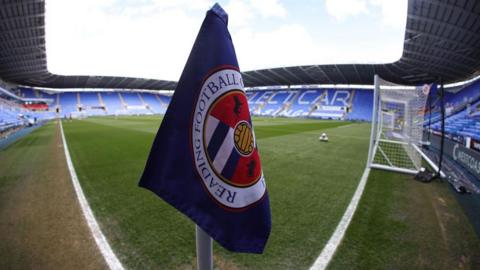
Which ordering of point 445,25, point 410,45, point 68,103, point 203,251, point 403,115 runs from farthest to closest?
point 68,103, point 410,45, point 445,25, point 403,115, point 203,251

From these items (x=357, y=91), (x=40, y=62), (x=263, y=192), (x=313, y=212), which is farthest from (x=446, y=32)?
(x=40, y=62)

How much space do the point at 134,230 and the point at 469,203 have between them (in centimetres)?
617

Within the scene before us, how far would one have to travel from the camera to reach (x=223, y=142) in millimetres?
1113

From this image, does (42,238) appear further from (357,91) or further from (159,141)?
(357,91)

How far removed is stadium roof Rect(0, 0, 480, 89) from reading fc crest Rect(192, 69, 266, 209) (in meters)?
7.81

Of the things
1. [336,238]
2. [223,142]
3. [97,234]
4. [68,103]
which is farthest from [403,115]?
[68,103]

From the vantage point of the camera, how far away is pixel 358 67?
121ft

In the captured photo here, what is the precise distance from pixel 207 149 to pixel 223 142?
0.27 feet

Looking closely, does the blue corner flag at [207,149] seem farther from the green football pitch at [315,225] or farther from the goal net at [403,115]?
the goal net at [403,115]

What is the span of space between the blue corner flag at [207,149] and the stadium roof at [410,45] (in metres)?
7.85

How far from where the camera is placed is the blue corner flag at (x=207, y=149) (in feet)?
3.55

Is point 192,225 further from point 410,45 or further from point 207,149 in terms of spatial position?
point 410,45

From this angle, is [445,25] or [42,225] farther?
[445,25]

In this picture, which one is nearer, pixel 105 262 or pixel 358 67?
pixel 105 262
